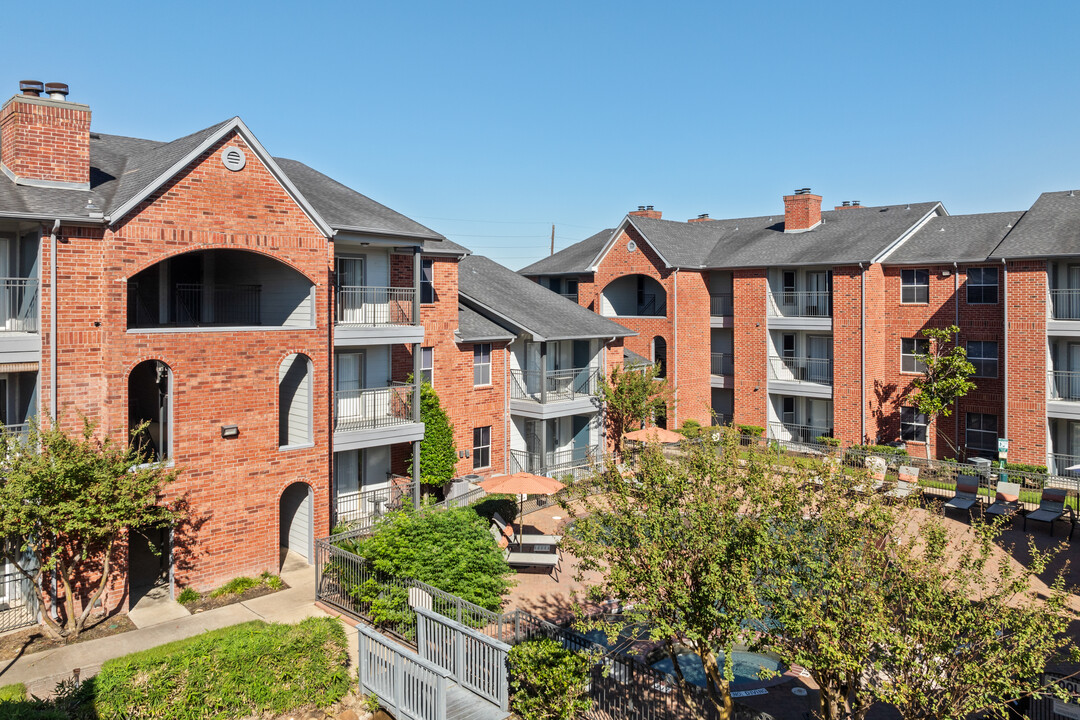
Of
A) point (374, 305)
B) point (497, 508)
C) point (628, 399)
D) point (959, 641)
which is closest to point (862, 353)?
point (628, 399)

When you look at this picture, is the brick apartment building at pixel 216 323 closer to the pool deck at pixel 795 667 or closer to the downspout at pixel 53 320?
the downspout at pixel 53 320

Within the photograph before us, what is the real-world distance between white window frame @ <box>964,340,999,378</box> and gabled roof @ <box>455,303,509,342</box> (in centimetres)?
1908

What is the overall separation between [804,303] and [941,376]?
701cm

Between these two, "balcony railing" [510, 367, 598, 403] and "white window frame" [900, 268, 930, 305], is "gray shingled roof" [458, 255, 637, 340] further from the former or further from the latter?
"white window frame" [900, 268, 930, 305]

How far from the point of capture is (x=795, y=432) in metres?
38.2

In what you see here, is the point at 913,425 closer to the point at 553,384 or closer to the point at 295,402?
the point at 553,384

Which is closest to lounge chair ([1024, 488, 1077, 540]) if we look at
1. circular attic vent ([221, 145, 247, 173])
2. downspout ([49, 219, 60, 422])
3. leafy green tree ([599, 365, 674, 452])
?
leafy green tree ([599, 365, 674, 452])

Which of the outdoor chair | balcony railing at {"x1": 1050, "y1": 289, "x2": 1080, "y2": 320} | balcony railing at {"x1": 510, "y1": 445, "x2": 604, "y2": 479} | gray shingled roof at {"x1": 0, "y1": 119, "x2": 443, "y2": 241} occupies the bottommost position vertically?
the outdoor chair

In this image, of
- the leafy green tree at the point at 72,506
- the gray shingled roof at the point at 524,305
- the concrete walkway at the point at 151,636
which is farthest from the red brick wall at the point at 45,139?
the gray shingled roof at the point at 524,305

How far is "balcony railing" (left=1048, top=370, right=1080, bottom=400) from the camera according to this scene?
29672 millimetres

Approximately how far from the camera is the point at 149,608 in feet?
59.1

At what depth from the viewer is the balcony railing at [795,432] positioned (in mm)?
37125

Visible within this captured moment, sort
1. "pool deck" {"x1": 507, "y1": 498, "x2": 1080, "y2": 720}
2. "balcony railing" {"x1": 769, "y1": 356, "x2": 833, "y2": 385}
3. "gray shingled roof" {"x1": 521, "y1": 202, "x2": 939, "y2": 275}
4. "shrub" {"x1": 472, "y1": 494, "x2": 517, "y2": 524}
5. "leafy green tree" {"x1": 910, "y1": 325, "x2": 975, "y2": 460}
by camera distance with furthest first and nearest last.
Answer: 1. "balcony railing" {"x1": 769, "y1": 356, "x2": 833, "y2": 385}
2. "gray shingled roof" {"x1": 521, "y1": 202, "x2": 939, "y2": 275}
3. "leafy green tree" {"x1": 910, "y1": 325, "x2": 975, "y2": 460}
4. "shrub" {"x1": 472, "y1": 494, "x2": 517, "y2": 524}
5. "pool deck" {"x1": 507, "y1": 498, "x2": 1080, "y2": 720}

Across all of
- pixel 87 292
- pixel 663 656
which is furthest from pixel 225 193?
pixel 663 656
